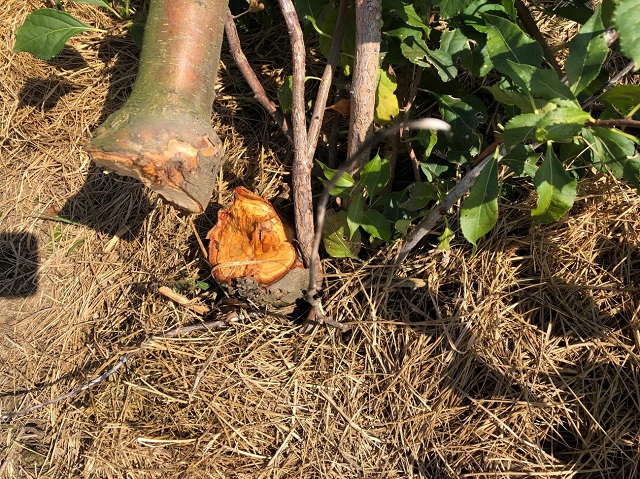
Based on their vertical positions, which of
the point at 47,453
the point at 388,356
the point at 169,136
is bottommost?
the point at 47,453

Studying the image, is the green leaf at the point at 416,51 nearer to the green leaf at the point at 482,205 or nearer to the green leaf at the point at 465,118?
the green leaf at the point at 465,118

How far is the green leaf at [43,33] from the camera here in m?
1.99

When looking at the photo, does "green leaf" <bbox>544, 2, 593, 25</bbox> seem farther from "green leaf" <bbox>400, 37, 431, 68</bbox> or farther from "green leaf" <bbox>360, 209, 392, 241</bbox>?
"green leaf" <bbox>360, 209, 392, 241</bbox>

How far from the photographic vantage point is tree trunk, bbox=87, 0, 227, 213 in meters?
1.32

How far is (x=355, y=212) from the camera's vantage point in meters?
1.61

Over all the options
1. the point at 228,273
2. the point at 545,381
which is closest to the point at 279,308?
the point at 228,273

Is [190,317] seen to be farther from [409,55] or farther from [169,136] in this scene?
[409,55]

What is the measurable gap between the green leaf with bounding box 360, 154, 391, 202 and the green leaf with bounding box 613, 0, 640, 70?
724 millimetres

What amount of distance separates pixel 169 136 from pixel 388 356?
936 millimetres

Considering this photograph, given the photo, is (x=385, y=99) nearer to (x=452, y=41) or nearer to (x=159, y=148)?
(x=452, y=41)

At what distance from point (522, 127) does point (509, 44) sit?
0.32m

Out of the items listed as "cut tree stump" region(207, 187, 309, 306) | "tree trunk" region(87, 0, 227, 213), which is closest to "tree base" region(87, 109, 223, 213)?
"tree trunk" region(87, 0, 227, 213)

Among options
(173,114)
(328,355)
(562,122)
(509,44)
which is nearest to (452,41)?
(509,44)

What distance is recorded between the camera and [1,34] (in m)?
2.44
